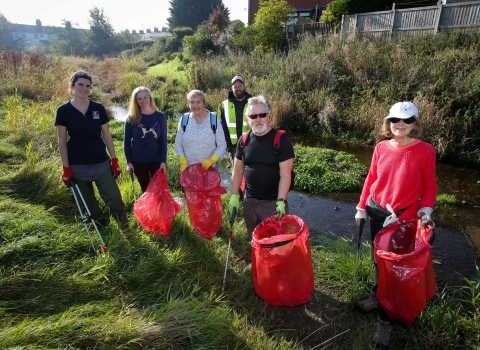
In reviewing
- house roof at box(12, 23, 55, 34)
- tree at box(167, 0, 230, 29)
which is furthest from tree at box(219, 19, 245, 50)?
house roof at box(12, 23, 55, 34)

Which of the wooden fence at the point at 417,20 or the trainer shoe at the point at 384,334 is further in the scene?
the wooden fence at the point at 417,20

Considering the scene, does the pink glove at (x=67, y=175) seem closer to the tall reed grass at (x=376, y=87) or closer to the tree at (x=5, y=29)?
the tall reed grass at (x=376, y=87)

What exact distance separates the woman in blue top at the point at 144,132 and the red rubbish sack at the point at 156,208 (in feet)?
0.70

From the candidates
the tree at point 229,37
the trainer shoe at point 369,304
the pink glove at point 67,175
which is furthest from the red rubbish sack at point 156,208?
the tree at point 229,37

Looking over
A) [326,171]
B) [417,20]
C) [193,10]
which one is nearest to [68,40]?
[193,10]

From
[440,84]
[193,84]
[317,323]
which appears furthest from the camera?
[193,84]

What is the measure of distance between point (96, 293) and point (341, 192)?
452 cm

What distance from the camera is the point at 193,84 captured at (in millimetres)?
13945

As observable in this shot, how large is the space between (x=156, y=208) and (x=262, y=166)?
4.61 ft

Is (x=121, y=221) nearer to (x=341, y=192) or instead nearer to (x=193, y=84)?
(x=341, y=192)

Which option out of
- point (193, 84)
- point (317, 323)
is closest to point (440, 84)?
point (317, 323)

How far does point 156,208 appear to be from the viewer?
3307 millimetres

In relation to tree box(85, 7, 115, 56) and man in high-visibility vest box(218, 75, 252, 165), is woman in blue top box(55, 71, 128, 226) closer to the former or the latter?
man in high-visibility vest box(218, 75, 252, 165)

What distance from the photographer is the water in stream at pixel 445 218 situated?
363cm
